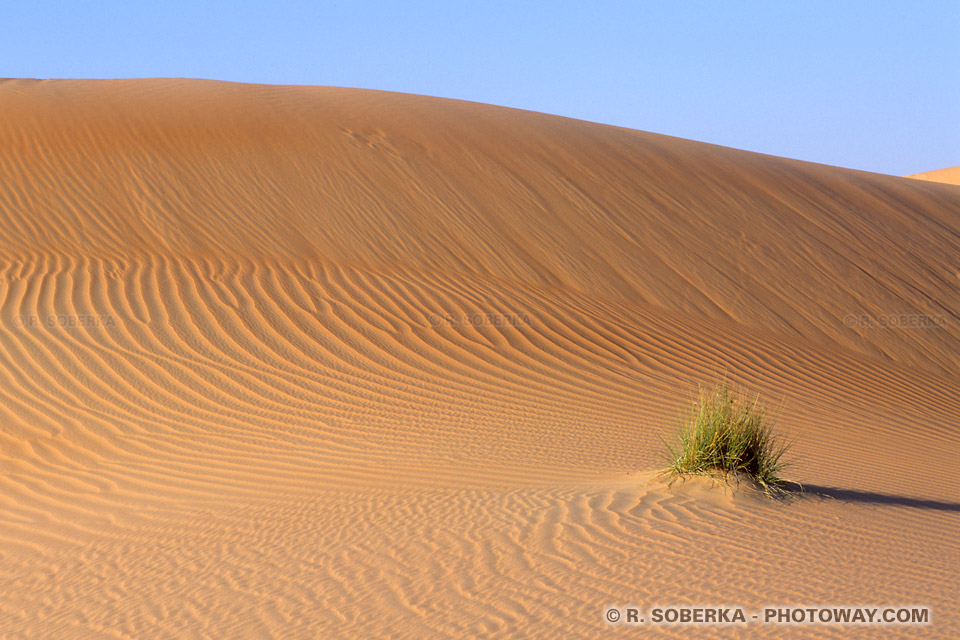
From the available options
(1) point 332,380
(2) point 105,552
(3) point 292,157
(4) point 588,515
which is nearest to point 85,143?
(3) point 292,157

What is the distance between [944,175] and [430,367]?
52.6 metres

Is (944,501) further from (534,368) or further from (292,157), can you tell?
(292,157)

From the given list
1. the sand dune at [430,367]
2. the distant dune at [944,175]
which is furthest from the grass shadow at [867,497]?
the distant dune at [944,175]

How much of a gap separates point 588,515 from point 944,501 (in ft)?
8.62

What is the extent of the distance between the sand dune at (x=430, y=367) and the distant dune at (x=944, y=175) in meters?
33.4

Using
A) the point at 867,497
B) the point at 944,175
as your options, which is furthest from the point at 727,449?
the point at 944,175

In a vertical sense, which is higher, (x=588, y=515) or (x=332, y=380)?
(x=332, y=380)

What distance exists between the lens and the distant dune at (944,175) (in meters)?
49.2

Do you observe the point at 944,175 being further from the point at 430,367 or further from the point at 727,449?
the point at 727,449

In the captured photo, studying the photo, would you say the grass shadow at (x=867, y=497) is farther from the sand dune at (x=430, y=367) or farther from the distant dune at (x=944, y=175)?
the distant dune at (x=944, y=175)

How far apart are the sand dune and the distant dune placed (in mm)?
33373

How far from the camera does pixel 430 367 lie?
28.7 feet

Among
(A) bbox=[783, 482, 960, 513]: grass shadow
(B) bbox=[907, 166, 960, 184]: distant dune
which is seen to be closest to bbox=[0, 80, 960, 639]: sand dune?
(A) bbox=[783, 482, 960, 513]: grass shadow

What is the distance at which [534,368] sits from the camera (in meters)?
8.92
